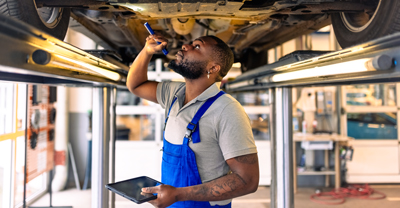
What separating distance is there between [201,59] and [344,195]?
3.37 meters

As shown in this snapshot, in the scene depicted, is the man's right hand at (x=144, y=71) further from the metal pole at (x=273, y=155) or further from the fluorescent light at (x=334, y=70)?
the metal pole at (x=273, y=155)

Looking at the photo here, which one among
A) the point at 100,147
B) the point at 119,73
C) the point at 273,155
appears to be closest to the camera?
the point at 119,73

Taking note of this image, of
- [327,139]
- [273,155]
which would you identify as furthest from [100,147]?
[327,139]

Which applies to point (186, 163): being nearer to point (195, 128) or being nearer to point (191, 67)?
point (195, 128)

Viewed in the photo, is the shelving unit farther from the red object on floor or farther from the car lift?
the car lift

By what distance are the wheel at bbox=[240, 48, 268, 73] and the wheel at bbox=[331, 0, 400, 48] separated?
1199 millimetres

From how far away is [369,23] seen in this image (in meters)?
1.32

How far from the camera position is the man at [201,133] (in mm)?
1048

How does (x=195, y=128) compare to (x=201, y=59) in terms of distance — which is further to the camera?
(x=201, y=59)

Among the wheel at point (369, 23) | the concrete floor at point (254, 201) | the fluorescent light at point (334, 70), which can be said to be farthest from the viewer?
the concrete floor at point (254, 201)

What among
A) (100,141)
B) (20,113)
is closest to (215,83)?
(100,141)

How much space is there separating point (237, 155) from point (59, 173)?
355 cm

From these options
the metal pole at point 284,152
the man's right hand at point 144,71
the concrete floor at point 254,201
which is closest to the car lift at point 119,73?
the metal pole at point 284,152

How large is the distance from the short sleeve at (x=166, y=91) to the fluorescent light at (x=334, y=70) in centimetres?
57
